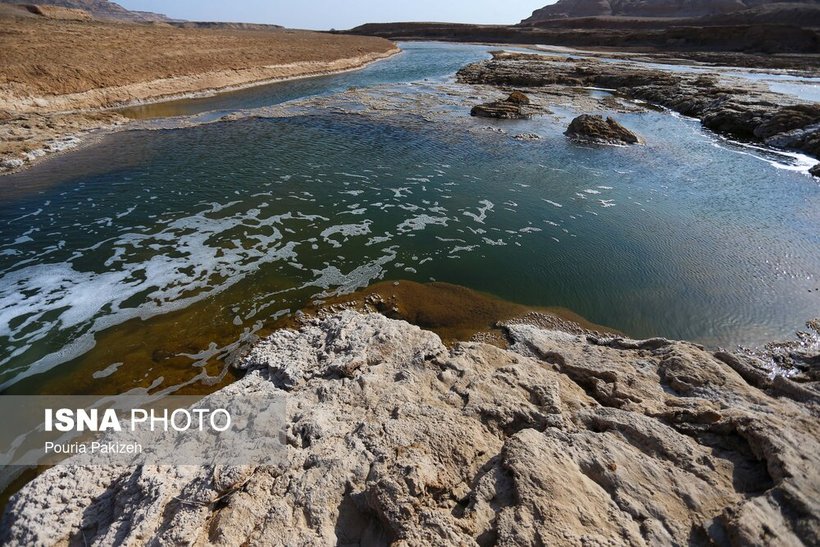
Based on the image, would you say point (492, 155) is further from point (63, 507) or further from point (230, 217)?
point (63, 507)

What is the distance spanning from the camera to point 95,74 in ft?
93.4

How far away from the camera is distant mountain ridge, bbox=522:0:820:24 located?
117 m

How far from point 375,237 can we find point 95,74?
2911 centimetres

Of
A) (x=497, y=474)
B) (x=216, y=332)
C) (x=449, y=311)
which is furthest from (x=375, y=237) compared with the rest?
(x=497, y=474)

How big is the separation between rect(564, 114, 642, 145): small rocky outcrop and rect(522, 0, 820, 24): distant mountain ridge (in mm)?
106386

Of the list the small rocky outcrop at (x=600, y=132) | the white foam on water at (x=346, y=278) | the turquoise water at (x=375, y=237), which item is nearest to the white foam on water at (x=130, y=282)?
the turquoise water at (x=375, y=237)

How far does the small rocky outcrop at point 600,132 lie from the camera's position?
23.1 m

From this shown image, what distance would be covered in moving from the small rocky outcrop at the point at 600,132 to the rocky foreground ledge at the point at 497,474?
1926 cm

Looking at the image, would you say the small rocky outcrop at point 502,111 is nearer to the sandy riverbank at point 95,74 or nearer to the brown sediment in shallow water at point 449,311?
the brown sediment in shallow water at point 449,311

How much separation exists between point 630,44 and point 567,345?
3956 inches

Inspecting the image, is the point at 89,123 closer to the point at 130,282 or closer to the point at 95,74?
the point at 95,74

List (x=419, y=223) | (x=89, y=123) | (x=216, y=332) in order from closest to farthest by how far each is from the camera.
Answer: (x=216, y=332) → (x=419, y=223) → (x=89, y=123)

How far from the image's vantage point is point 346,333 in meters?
8.24

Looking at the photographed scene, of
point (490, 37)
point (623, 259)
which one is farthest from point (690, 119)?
point (490, 37)
